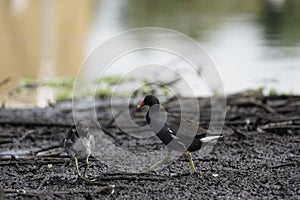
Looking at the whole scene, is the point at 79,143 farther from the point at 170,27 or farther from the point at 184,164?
the point at 170,27

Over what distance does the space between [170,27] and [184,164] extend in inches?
407

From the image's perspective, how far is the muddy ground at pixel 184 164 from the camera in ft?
15.7

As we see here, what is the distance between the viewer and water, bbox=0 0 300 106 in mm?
11445

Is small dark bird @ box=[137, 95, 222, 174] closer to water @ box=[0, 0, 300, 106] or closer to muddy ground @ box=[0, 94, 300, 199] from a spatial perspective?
muddy ground @ box=[0, 94, 300, 199]

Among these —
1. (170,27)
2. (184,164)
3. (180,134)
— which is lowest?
(184,164)

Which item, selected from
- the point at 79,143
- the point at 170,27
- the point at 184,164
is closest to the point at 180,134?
the point at 184,164

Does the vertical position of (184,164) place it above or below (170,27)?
below

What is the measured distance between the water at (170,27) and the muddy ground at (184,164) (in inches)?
89.5

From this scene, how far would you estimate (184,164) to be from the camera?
18.9 ft

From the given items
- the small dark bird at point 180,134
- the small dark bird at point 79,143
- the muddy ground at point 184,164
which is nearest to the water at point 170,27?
the muddy ground at point 184,164

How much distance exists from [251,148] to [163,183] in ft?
4.98

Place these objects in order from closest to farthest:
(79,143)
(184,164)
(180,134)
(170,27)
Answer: (79,143)
(180,134)
(184,164)
(170,27)

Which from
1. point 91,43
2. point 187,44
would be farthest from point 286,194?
point 91,43

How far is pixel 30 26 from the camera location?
17688mm
